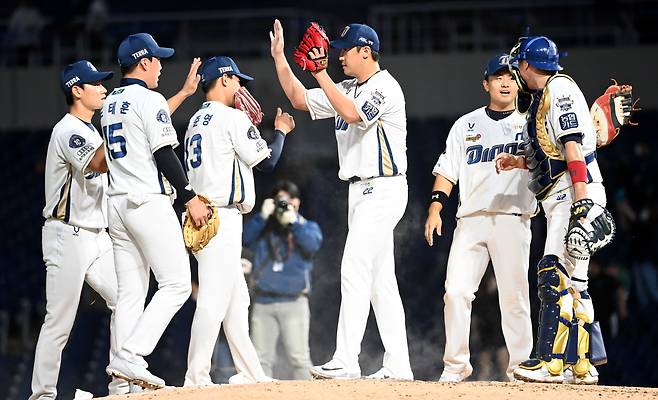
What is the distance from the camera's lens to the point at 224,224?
6879 mm

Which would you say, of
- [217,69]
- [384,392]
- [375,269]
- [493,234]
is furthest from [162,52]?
[384,392]

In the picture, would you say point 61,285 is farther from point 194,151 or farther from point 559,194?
point 559,194

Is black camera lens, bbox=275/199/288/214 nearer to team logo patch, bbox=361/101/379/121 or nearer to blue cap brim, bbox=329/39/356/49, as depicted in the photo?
blue cap brim, bbox=329/39/356/49

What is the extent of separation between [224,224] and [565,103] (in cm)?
→ 193

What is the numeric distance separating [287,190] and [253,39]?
5.86 metres

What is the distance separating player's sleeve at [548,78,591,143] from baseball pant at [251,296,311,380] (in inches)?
159

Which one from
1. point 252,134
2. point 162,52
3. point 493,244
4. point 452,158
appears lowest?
point 493,244

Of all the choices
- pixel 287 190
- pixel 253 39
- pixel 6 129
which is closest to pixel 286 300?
pixel 287 190

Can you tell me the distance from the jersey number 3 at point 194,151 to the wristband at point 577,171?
2.02m

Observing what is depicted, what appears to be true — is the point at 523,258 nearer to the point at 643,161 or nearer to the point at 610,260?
the point at 610,260

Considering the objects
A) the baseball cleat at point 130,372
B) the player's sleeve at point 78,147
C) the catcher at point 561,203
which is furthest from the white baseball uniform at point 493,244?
the player's sleeve at point 78,147

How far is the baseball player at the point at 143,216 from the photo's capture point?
6.48 metres

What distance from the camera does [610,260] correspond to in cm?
1228

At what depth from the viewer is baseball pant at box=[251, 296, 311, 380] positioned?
33.1 ft
